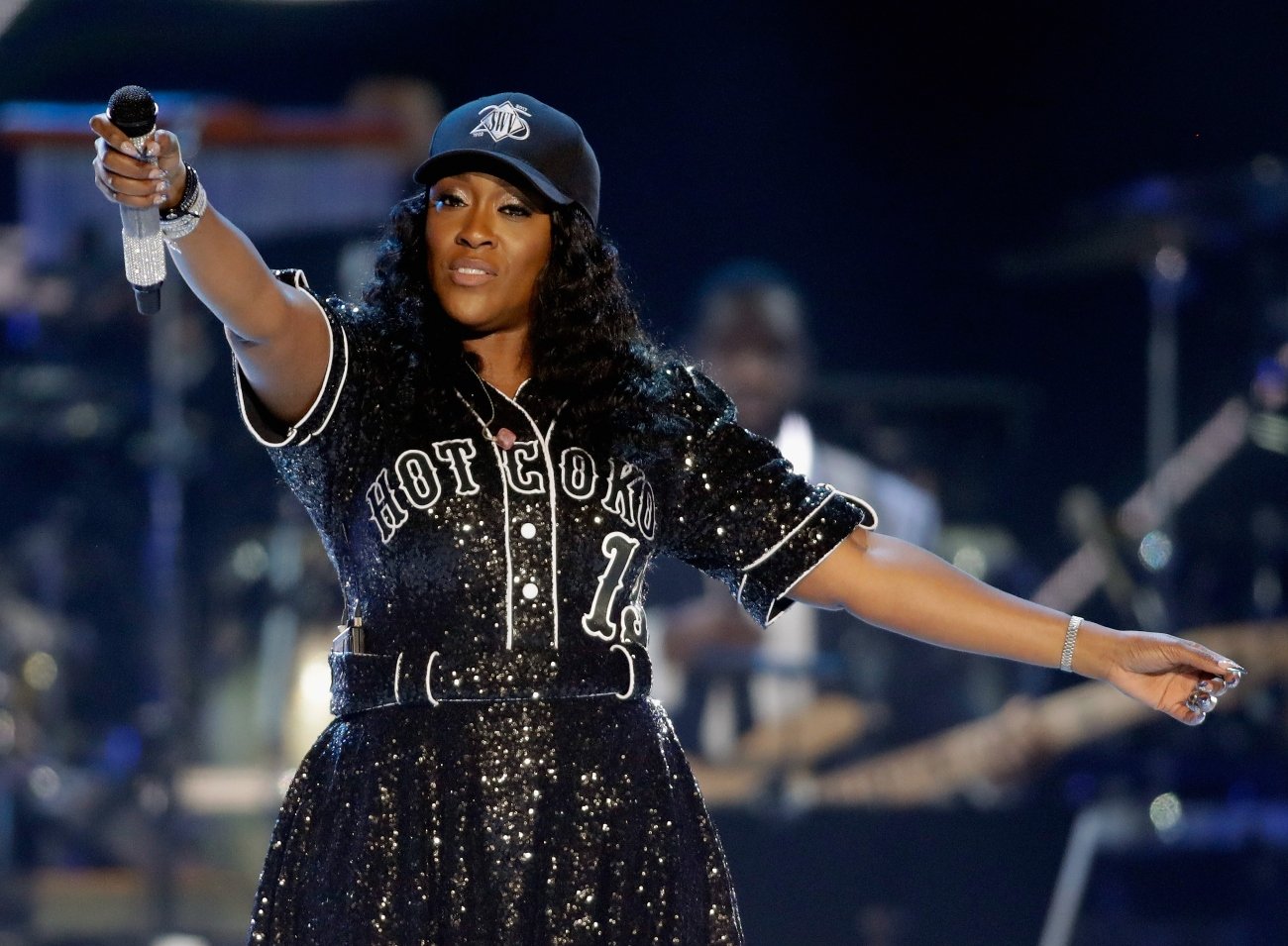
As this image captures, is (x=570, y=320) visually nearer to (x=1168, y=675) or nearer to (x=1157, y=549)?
(x=1168, y=675)

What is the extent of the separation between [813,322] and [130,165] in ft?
14.6

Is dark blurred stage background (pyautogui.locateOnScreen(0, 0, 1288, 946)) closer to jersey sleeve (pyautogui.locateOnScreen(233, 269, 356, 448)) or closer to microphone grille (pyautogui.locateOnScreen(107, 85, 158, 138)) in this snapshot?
jersey sleeve (pyautogui.locateOnScreen(233, 269, 356, 448))

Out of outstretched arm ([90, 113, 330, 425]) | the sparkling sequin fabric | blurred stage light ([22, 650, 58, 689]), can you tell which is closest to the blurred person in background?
blurred stage light ([22, 650, 58, 689])

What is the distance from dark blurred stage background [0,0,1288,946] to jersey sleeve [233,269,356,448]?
3.56m

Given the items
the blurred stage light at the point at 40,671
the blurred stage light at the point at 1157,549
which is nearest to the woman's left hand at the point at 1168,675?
the blurred stage light at the point at 1157,549

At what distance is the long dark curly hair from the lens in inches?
80.9

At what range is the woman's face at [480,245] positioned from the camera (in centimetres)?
199

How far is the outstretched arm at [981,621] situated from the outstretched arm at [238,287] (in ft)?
2.39

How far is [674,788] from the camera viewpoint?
2.01 m

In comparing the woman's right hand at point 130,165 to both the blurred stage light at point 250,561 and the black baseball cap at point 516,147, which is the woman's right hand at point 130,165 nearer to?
the black baseball cap at point 516,147

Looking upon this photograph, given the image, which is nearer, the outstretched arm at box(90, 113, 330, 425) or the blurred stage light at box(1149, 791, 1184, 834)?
the outstretched arm at box(90, 113, 330, 425)

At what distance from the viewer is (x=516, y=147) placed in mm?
1995

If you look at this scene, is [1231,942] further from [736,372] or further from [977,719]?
[736,372]

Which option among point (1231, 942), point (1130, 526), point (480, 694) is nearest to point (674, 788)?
point (480, 694)
